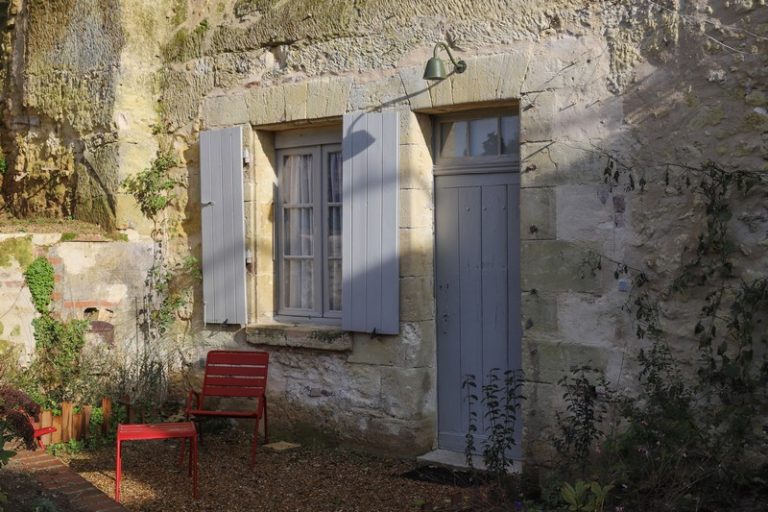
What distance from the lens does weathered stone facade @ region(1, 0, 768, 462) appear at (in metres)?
4.70

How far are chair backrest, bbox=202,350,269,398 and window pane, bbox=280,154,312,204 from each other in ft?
4.18

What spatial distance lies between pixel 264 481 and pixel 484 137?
2.61 metres

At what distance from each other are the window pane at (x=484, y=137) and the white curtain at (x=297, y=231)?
139 cm

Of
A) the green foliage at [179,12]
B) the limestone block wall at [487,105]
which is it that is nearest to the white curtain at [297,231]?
the limestone block wall at [487,105]

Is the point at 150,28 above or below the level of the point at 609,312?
above

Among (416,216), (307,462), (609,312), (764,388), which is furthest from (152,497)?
(764,388)

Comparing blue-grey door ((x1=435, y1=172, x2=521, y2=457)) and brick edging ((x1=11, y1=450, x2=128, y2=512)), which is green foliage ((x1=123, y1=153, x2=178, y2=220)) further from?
blue-grey door ((x1=435, y1=172, x2=521, y2=457))

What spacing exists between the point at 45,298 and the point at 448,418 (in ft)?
10.3

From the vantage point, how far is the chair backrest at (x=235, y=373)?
19.7ft

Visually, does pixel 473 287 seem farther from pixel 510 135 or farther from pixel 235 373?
pixel 235 373

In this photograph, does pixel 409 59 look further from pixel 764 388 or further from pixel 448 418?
pixel 764 388

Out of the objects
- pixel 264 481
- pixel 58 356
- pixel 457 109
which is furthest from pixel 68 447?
pixel 457 109

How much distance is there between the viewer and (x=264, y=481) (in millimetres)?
5441

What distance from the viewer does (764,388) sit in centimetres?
442
